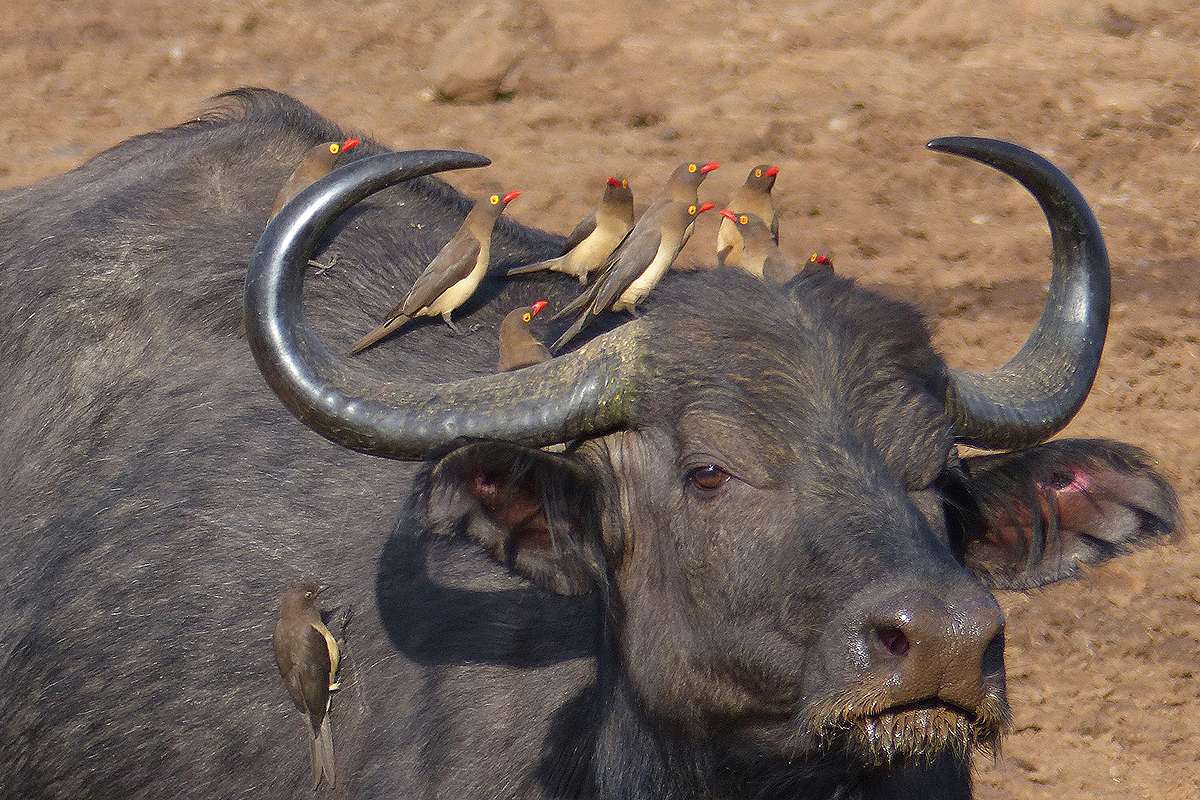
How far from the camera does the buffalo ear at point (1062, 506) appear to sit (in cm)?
474

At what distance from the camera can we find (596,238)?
20.5ft

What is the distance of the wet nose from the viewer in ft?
12.5

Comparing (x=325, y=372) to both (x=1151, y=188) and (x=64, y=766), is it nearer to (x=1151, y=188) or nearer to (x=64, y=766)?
(x=64, y=766)

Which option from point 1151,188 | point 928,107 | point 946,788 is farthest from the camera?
point 928,107

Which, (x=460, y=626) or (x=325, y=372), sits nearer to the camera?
(x=325, y=372)

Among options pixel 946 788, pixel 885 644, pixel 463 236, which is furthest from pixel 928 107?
pixel 885 644

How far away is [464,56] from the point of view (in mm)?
12977

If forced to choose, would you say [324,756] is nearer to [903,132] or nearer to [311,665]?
[311,665]

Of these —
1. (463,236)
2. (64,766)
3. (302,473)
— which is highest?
(463,236)

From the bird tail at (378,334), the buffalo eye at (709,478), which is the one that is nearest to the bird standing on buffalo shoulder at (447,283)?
the bird tail at (378,334)

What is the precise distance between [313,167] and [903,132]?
626 cm

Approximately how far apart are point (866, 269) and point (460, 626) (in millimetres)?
5705

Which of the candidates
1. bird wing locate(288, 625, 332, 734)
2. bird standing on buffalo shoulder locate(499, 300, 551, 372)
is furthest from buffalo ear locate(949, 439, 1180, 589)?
bird wing locate(288, 625, 332, 734)

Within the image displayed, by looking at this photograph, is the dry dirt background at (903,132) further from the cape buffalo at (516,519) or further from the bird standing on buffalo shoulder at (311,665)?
the bird standing on buffalo shoulder at (311,665)
